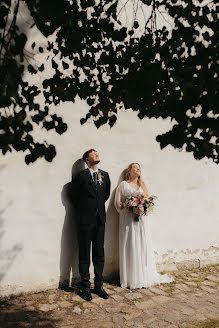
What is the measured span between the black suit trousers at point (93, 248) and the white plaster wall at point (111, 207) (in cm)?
34

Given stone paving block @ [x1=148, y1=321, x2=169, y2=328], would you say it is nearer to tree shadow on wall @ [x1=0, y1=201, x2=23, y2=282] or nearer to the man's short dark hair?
tree shadow on wall @ [x1=0, y1=201, x2=23, y2=282]

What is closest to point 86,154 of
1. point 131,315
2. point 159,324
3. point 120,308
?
point 120,308

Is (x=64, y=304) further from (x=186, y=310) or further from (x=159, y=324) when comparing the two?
(x=186, y=310)

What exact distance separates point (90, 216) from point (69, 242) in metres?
0.62

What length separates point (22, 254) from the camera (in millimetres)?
5258

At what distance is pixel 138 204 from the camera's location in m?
5.64

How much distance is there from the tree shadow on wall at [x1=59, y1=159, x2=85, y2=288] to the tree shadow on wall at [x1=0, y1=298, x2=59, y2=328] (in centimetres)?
86

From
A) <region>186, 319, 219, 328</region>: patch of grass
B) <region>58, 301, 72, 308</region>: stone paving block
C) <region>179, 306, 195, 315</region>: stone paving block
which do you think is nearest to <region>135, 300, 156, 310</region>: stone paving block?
<region>179, 306, 195, 315</region>: stone paving block

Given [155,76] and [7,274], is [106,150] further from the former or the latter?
[155,76]

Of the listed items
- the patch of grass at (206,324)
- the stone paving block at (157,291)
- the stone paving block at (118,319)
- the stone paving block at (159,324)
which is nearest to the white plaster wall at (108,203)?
the stone paving block at (157,291)

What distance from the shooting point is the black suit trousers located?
539 centimetres

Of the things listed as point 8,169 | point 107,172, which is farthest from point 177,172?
point 8,169

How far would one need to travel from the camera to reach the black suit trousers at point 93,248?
5.39 m

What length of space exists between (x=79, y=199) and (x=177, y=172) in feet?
6.89
